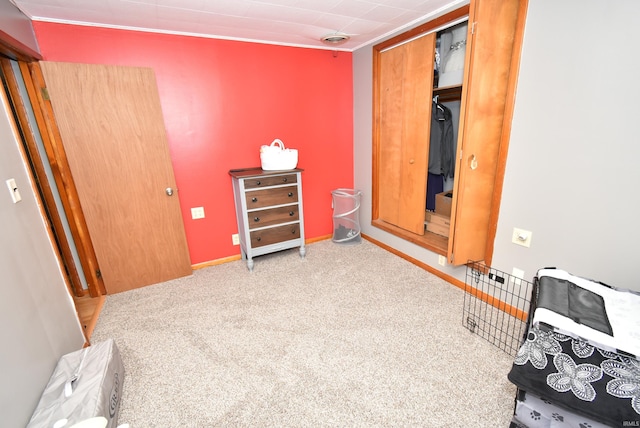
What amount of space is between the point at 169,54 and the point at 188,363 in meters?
2.42

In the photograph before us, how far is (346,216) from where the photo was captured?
11.4 feet

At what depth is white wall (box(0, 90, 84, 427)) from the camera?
1.18m

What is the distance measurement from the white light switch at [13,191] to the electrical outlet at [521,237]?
9.63 ft

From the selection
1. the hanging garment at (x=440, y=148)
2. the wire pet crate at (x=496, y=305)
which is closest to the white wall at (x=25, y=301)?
the wire pet crate at (x=496, y=305)

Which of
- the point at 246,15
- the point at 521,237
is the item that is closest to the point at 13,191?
the point at 246,15

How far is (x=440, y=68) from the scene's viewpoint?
2.48m

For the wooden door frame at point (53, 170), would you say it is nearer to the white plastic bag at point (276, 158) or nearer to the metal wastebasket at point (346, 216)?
the white plastic bag at point (276, 158)

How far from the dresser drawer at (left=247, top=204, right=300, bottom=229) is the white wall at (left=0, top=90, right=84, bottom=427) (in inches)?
57.0

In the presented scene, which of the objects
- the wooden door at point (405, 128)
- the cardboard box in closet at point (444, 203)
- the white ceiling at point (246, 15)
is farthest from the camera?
the cardboard box in closet at point (444, 203)

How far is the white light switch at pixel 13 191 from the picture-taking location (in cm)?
142

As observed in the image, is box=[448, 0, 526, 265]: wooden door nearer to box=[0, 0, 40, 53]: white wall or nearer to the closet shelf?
the closet shelf

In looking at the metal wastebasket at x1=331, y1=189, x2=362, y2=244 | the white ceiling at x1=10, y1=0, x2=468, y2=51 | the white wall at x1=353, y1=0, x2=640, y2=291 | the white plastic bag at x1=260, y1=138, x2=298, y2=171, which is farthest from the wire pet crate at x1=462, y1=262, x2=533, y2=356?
the white ceiling at x1=10, y1=0, x2=468, y2=51

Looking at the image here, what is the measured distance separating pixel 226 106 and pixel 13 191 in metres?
1.73

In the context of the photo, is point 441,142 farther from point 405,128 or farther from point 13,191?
point 13,191
